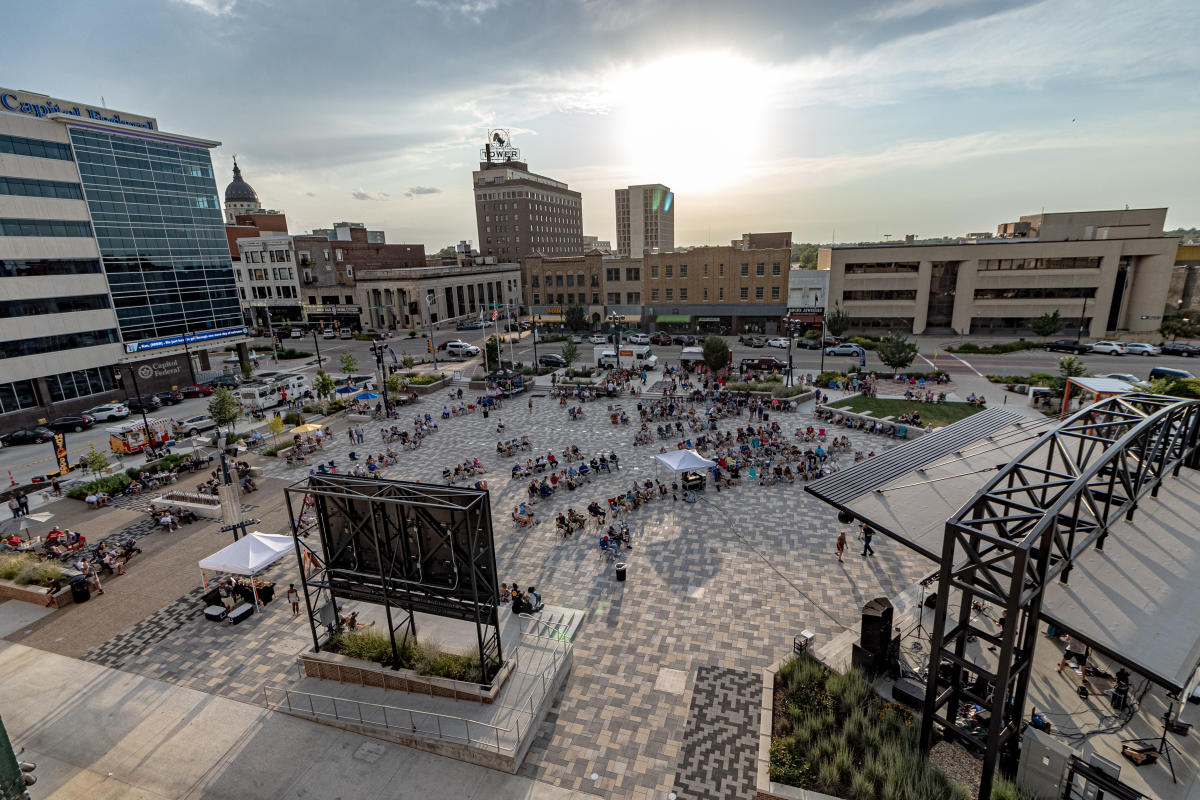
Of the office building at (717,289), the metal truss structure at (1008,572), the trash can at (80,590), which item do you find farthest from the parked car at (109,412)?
the office building at (717,289)

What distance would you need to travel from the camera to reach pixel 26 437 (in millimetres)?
32781

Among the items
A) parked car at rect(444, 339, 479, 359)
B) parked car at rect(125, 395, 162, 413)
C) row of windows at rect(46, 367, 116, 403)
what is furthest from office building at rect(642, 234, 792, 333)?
row of windows at rect(46, 367, 116, 403)

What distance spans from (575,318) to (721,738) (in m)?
58.8

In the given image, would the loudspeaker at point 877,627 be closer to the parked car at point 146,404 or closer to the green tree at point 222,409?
the green tree at point 222,409

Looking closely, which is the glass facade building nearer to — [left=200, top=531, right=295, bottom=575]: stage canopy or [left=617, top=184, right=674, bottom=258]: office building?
[left=200, top=531, right=295, bottom=575]: stage canopy

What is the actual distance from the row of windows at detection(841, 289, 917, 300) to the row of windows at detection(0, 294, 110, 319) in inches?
2607

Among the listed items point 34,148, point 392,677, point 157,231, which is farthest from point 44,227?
point 392,677

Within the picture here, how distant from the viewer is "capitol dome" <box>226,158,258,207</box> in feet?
382

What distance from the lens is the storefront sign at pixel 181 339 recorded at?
41531mm

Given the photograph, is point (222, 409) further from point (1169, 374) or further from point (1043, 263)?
point (1043, 263)

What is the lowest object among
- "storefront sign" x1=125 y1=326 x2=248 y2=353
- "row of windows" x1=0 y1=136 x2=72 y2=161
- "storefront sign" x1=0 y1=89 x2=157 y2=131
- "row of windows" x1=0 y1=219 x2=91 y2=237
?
"storefront sign" x1=125 y1=326 x2=248 y2=353

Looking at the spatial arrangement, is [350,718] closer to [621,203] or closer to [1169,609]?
[1169,609]

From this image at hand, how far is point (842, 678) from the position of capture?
468 inches

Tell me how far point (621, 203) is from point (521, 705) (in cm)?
18801
